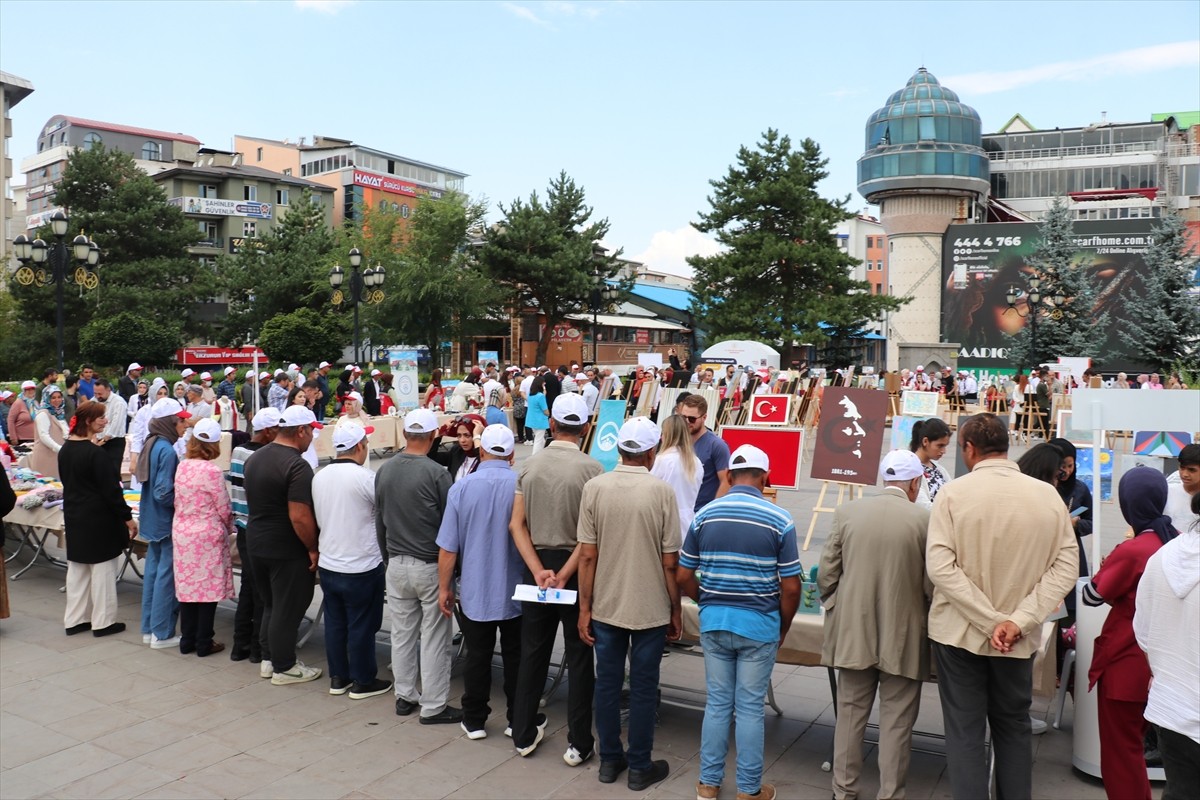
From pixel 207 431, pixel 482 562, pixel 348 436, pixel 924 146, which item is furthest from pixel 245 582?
pixel 924 146

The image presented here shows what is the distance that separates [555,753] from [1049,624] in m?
2.92

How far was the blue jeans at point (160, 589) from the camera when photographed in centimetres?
692

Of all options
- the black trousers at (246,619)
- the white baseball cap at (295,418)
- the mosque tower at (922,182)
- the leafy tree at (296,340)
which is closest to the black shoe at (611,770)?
the white baseball cap at (295,418)

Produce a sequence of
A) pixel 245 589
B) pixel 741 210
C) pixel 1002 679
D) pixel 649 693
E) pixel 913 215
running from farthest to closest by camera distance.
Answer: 1. pixel 913 215
2. pixel 741 210
3. pixel 245 589
4. pixel 649 693
5. pixel 1002 679

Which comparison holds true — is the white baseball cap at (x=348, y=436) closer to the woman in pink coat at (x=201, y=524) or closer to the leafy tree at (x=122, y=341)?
the woman in pink coat at (x=201, y=524)

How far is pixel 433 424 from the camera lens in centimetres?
562

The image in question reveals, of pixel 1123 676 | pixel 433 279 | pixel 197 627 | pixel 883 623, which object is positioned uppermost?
pixel 433 279

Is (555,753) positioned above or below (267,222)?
below

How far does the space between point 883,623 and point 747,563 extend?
2.36 ft

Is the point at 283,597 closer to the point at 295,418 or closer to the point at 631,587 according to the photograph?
the point at 295,418

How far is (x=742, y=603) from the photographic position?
4.30 metres

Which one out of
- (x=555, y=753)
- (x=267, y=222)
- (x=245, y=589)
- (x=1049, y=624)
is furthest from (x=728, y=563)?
(x=267, y=222)

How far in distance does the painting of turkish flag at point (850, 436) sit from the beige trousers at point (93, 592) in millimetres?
6676

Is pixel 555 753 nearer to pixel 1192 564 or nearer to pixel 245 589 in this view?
pixel 245 589
